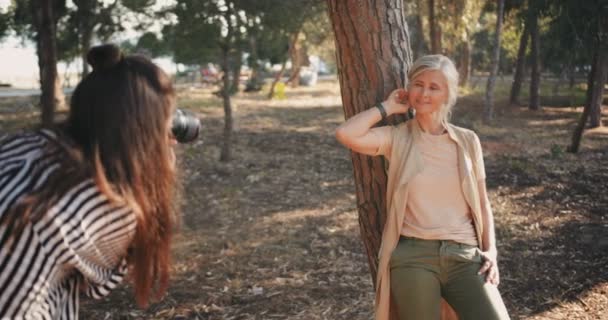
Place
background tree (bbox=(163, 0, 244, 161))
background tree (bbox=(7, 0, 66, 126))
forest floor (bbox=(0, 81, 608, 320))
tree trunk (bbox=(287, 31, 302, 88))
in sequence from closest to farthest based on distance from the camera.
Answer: forest floor (bbox=(0, 81, 608, 320))
background tree (bbox=(163, 0, 244, 161))
background tree (bbox=(7, 0, 66, 126))
tree trunk (bbox=(287, 31, 302, 88))

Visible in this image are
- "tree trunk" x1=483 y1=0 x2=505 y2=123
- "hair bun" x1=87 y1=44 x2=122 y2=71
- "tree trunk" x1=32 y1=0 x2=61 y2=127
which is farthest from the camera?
"tree trunk" x1=483 y1=0 x2=505 y2=123

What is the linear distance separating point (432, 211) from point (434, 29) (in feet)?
42.3

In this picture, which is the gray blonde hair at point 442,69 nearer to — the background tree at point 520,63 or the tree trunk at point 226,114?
Answer: the tree trunk at point 226,114

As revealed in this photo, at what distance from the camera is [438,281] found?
2361 millimetres

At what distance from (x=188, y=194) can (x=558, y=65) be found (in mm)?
23115

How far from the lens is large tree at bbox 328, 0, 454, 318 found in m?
2.66

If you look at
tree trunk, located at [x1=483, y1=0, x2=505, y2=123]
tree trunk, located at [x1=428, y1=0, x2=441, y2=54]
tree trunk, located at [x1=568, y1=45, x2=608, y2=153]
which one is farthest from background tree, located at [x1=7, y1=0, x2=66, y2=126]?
tree trunk, located at [x1=483, y1=0, x2=505, y2=123]

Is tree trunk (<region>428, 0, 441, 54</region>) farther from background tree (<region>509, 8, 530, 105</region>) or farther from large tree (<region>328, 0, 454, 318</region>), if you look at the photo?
large tree (<region>328, 0, 454, 318</region>)

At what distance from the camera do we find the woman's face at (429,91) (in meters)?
2.42

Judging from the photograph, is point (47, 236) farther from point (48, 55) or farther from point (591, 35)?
point (591, 35)

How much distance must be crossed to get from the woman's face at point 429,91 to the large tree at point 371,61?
27 centimetres

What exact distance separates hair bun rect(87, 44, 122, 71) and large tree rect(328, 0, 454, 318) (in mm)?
1334

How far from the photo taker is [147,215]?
162 centimetres

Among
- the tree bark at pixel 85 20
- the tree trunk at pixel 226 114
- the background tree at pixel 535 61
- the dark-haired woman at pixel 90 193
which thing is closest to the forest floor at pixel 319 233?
the tree trunk at pixel 226 114
